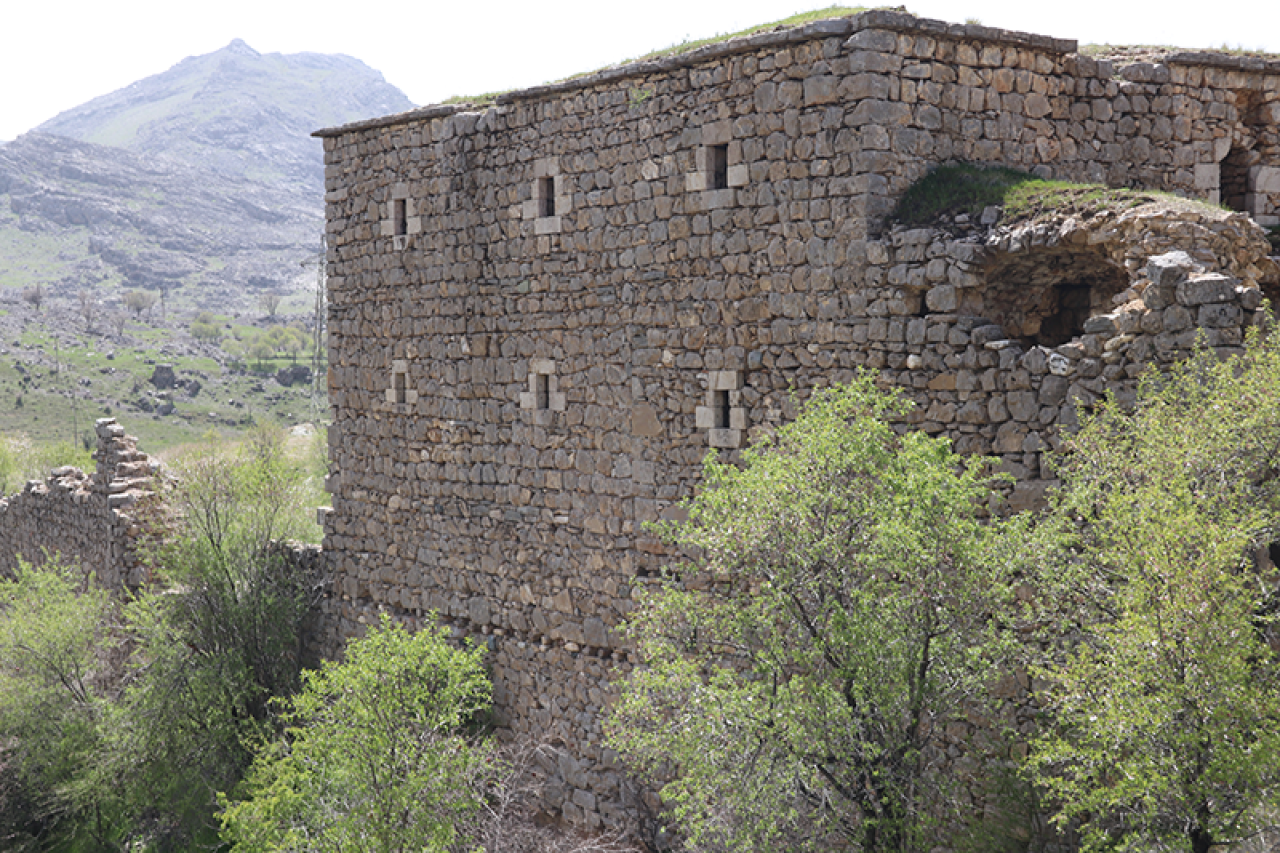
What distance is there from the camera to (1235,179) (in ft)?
35.5

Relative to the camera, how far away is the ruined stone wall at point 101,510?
16938mm

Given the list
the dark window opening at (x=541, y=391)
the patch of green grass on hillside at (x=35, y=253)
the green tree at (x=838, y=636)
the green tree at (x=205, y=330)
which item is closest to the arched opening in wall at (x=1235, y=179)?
the green tree at (x=838, y=636)

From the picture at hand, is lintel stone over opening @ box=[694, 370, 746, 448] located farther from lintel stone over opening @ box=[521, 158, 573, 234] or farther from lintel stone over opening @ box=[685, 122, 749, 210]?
lintel stone over opening @ box=[521, 158, 573, 234]

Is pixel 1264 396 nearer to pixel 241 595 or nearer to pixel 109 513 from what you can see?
pixel 241 595

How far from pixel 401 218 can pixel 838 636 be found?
27.8ft

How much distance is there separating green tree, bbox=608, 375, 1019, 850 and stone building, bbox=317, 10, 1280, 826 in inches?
59.4

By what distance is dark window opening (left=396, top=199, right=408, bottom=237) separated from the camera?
1356 centimetres

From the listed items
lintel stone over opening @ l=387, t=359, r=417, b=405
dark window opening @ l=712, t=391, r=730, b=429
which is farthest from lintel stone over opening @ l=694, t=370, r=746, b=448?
lintel stone over opening @ l=387, t=359, r=417, b=405

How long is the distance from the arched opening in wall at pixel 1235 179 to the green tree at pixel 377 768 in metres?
8.17

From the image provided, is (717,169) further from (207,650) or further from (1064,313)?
(207,650)

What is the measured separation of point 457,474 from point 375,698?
11.8 feet

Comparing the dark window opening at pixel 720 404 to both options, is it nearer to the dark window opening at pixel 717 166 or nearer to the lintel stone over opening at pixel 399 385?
the dark window opening at pixel 717 166

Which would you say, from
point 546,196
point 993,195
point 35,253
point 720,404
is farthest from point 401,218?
point 35,253

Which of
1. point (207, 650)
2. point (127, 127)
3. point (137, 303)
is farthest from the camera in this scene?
point (127, 127)
